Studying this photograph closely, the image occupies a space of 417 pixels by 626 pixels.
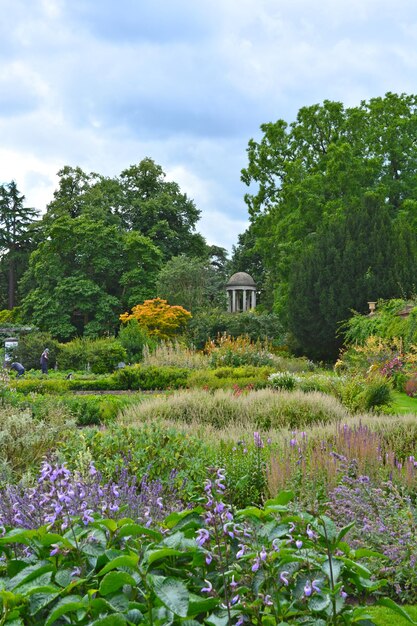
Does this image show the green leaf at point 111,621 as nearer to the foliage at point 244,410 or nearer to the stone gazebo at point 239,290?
the foliage at point 244,410

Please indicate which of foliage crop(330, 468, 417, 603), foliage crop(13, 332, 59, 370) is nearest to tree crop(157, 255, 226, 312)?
foliage crop(13, 332, 59, 370)

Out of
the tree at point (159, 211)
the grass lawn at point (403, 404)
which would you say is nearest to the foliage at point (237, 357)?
the grass lawn at point (403, 404)

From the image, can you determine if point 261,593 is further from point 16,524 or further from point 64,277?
point 64,277

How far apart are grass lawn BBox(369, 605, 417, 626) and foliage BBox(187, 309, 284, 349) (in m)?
21.0

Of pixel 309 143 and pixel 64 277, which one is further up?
pixel 309 143

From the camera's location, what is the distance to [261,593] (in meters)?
2.46

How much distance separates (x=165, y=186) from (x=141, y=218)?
321cm

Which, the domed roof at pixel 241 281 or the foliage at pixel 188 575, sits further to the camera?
the domed roof at pixel 241 281

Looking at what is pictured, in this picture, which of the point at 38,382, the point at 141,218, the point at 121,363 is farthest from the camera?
the point at 141,218

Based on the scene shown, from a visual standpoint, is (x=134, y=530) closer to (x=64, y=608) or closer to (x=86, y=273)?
(x=64, y=608)

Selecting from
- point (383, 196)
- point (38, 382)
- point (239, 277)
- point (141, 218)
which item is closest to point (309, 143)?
point (383, 196)

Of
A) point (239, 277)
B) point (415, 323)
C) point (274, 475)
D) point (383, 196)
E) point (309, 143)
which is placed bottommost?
point (274, 475)

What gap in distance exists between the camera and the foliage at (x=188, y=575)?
2.31m

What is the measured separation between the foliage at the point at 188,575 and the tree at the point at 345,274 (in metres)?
20.2
